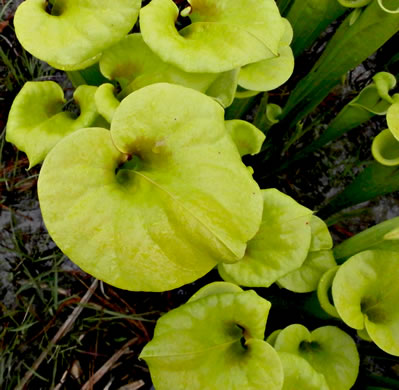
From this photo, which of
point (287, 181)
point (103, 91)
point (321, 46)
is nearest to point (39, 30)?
point (103, 91)

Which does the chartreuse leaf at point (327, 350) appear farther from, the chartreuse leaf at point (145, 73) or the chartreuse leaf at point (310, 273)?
the chartreuse leaf at point (145, 73)

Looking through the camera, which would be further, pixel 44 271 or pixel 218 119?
pixel 44 271

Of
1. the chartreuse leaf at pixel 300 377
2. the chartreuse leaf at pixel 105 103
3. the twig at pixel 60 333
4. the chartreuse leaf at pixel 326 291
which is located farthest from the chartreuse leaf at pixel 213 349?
the twig at pixel 60 333

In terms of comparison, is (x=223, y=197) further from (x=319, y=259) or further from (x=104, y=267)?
(x=319, y=259)

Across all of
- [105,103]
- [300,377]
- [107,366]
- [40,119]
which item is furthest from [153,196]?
[107,366]

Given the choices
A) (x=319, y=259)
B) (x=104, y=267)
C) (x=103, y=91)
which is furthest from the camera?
(x=319, y=259)

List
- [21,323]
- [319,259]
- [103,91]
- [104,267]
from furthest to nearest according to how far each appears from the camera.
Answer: [21,323] → [319,259] → [103,91] → [104,267]

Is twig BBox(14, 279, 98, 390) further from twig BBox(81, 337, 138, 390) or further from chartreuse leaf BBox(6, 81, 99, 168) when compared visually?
chartreuse leaf BBox(6, 81, 99, 168)
